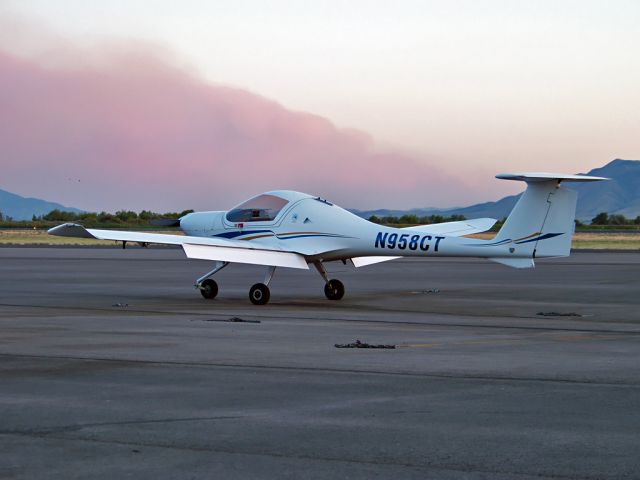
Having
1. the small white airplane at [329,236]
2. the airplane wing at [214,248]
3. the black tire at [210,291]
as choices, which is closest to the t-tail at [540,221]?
the small white airplane at [329,236]

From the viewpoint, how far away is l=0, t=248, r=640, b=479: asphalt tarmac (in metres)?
7.69

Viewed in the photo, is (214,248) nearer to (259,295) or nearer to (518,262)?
(259,295)

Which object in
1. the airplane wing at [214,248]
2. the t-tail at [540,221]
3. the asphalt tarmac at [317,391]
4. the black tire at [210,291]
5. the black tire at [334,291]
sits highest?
the t-tail at [540,221]

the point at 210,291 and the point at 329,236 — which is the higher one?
the point at 329,236

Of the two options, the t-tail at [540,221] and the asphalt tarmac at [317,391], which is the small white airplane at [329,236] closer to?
the t-tail at [540,221]

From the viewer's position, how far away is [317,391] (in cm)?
1083

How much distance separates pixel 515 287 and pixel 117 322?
601 inches

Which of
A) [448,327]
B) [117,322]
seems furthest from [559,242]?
[117,322]

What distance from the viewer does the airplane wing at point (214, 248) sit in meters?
24.4

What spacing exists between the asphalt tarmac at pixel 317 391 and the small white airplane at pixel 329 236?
138cm

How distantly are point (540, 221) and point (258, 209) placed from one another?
717cm

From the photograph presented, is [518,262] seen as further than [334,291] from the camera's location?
No

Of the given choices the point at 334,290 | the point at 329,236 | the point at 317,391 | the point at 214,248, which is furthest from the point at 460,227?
the point at 317,391

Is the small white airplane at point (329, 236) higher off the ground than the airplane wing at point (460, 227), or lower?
lower
